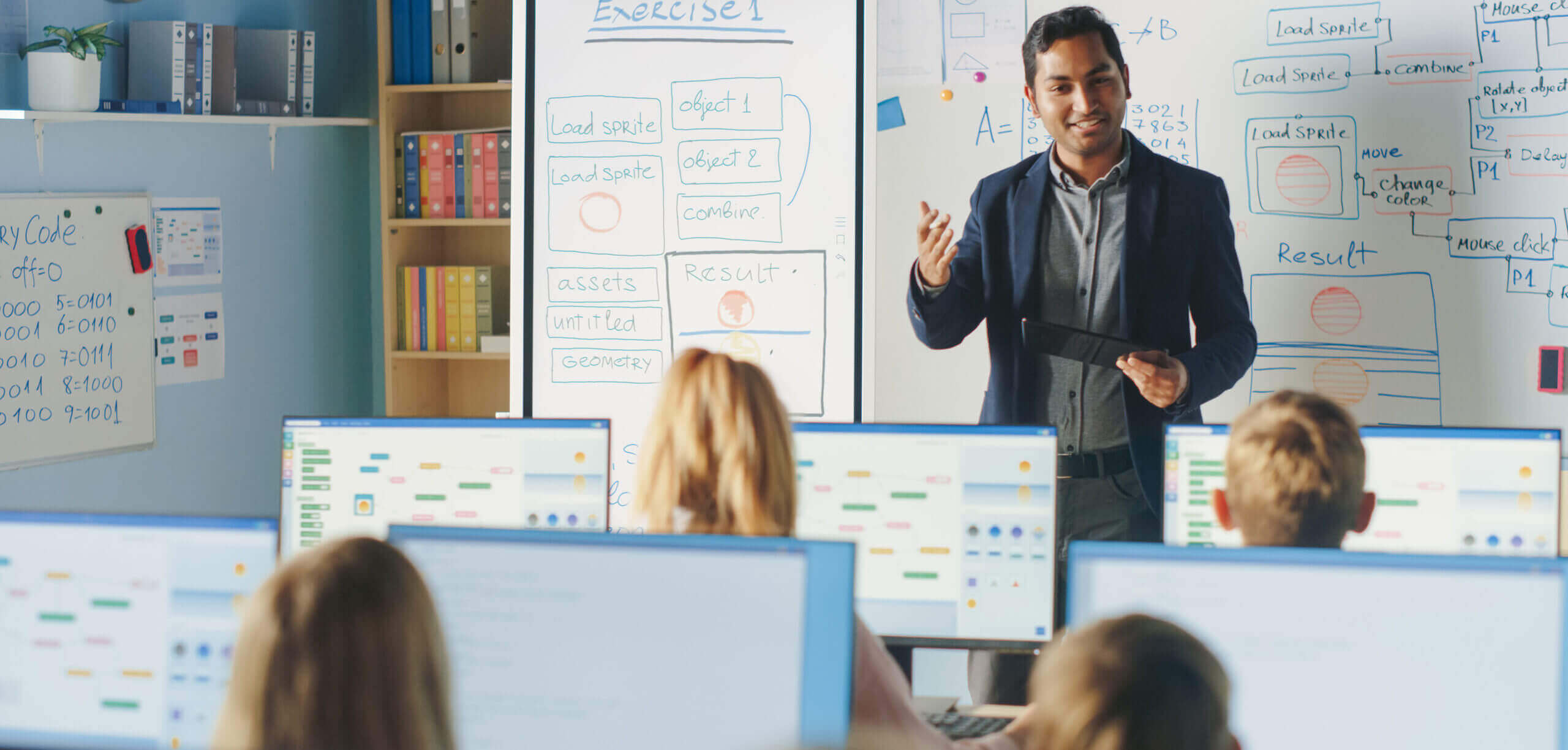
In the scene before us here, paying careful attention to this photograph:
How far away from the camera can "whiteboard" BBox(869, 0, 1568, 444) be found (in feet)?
10.0

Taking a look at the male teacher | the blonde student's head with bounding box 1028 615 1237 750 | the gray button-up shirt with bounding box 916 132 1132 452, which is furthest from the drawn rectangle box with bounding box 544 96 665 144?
the blonde student's head with bounding box 1028 615 1237 750

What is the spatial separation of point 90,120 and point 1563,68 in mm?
3661

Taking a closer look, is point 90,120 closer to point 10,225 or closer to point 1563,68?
point 10,225

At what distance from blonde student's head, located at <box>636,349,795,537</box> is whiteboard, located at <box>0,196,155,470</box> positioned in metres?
2.31

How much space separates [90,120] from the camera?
3.33 meters

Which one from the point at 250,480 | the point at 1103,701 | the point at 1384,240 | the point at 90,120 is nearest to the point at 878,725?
the point at 1103,701

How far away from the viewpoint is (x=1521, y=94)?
3.04 meters

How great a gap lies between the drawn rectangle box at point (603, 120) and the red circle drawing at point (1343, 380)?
5.79 feet

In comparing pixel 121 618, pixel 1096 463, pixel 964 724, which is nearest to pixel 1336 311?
pixel 1096 463

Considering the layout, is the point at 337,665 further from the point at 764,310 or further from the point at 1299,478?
the point at 764,310

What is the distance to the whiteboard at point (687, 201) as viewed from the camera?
119 inches

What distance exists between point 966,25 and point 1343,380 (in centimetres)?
134

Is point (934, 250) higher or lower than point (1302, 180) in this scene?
lower

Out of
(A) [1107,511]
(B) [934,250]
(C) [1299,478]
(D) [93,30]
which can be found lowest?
(A) [1107,511]
